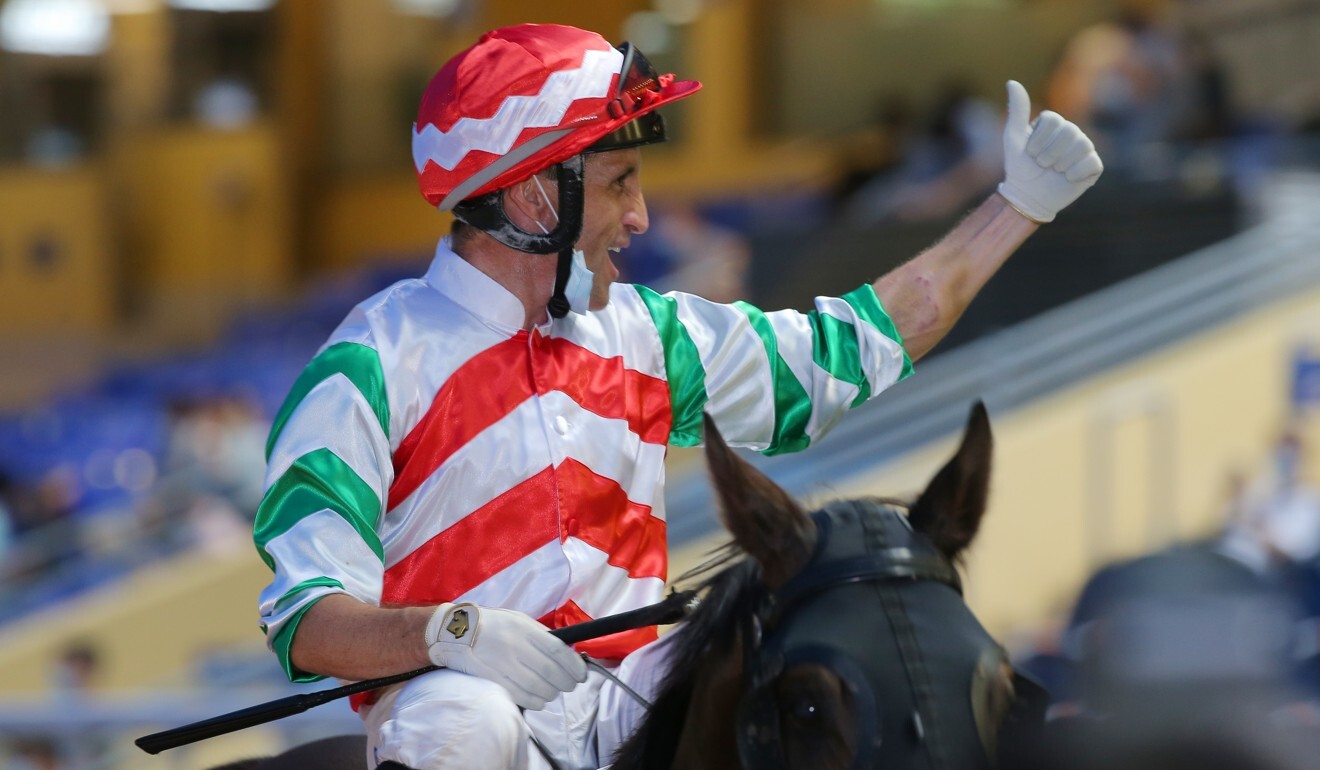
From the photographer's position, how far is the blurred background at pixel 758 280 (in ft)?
18.7

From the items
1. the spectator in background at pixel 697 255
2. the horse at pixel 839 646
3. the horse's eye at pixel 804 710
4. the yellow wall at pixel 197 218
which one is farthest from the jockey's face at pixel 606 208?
the yellow wall at pixel 197 218

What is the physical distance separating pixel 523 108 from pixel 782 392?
57 cm

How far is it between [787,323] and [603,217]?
0.36 m

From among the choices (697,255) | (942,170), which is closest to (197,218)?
(697,255)

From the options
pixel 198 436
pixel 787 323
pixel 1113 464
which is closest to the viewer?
pixel 787 323

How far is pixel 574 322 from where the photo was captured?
2258 mm

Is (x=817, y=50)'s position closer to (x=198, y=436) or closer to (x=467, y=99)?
(x=198, y=436)

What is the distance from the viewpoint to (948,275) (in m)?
2.43

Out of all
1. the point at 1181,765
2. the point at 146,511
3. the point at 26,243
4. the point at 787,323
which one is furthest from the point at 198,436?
the point at 1181,765

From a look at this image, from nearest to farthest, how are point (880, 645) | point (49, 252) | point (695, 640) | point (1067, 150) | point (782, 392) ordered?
point (880, 645) → point (695, 640) → point (1067, 150) → point (782, 392) → point (49, 252)

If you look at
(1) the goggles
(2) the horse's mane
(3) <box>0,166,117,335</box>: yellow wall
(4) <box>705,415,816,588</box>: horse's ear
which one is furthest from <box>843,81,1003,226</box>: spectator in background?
(3) <box>0,166,117,335</box>: yellow wall

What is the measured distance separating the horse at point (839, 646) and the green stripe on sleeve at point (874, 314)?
0.60 meters

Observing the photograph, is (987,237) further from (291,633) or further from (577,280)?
(291,633)

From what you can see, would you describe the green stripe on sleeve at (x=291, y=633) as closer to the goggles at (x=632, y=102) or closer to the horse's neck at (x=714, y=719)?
the horse's neck at (x=714, y=719)
